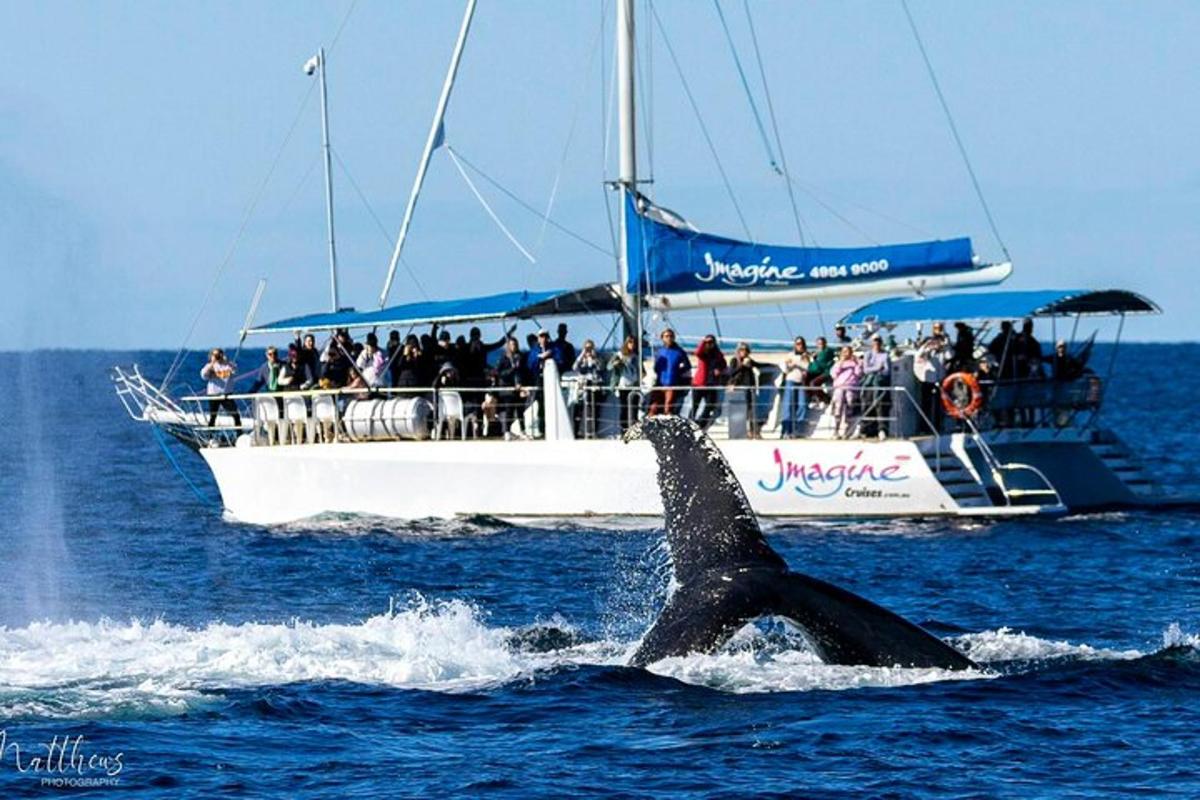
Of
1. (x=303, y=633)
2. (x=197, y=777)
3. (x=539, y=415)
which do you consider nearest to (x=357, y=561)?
(x=539, y=415)

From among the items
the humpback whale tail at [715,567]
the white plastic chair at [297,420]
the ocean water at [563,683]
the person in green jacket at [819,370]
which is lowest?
the ocean water at [563,683]

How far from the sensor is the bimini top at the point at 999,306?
98.8 ft

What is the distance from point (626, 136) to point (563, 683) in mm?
18201

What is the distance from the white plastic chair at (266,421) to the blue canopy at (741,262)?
18.4 feet

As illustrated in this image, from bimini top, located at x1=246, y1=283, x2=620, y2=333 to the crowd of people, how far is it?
293mm

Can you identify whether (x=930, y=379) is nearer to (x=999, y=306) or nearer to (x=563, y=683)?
(x=999, y=306)

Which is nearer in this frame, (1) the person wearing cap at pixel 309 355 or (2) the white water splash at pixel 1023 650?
(2) the white water splash at pixel 1023 650

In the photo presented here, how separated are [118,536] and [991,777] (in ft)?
65.9

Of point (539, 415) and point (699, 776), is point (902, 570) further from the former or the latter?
point (699, 776)

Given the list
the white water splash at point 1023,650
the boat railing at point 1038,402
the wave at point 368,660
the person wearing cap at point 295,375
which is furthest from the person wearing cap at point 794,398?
the white water splash at point 1023,650

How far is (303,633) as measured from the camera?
17969mm

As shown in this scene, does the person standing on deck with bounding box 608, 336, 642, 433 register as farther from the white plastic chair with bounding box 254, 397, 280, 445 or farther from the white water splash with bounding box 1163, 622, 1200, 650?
the white water splash with bounding box 1163, 622, 1200, 650

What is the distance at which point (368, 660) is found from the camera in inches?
670

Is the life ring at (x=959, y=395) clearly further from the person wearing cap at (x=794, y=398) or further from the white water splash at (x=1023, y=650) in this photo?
the white water splash at (x=1023, y=650)
